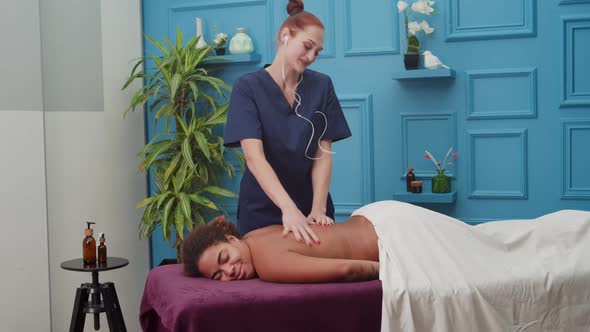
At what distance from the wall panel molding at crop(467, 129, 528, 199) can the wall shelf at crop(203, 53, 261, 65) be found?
127 centimetres

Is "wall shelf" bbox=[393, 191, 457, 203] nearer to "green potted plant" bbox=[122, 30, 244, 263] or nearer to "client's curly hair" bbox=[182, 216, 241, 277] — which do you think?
"green potted plant" bbox=[122, 30, 244, 263]

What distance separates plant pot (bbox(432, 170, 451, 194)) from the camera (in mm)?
3965

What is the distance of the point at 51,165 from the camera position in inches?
154

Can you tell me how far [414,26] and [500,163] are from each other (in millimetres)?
846

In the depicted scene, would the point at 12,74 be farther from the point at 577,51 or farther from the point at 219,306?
Result: the point at 577,51

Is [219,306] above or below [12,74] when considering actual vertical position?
below

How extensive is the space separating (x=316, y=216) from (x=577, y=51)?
1970 millimetres

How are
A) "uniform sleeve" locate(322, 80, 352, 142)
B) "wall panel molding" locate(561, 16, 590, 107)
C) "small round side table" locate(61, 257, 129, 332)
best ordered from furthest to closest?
"wall panel molding" locate(561, 16, 590, 107)
"small round side table" locate(61, 257, 129, 332)
"uniform sleeve" locate(322, 80, 352, 142)

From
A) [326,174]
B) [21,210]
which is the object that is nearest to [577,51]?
[326,174]

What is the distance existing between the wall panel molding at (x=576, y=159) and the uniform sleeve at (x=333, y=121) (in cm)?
155

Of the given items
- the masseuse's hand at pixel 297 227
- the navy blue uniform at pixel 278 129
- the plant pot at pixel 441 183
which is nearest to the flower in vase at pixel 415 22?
the plant pot at pixel 441 183

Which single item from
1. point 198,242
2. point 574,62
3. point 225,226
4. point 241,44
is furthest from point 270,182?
point 574,62

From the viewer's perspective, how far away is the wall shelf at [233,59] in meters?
4.30

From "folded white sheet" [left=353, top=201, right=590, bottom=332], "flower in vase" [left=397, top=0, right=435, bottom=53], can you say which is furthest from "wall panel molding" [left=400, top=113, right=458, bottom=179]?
"folded white sheet" [left=353, top=201, right=590, bottom=332]
